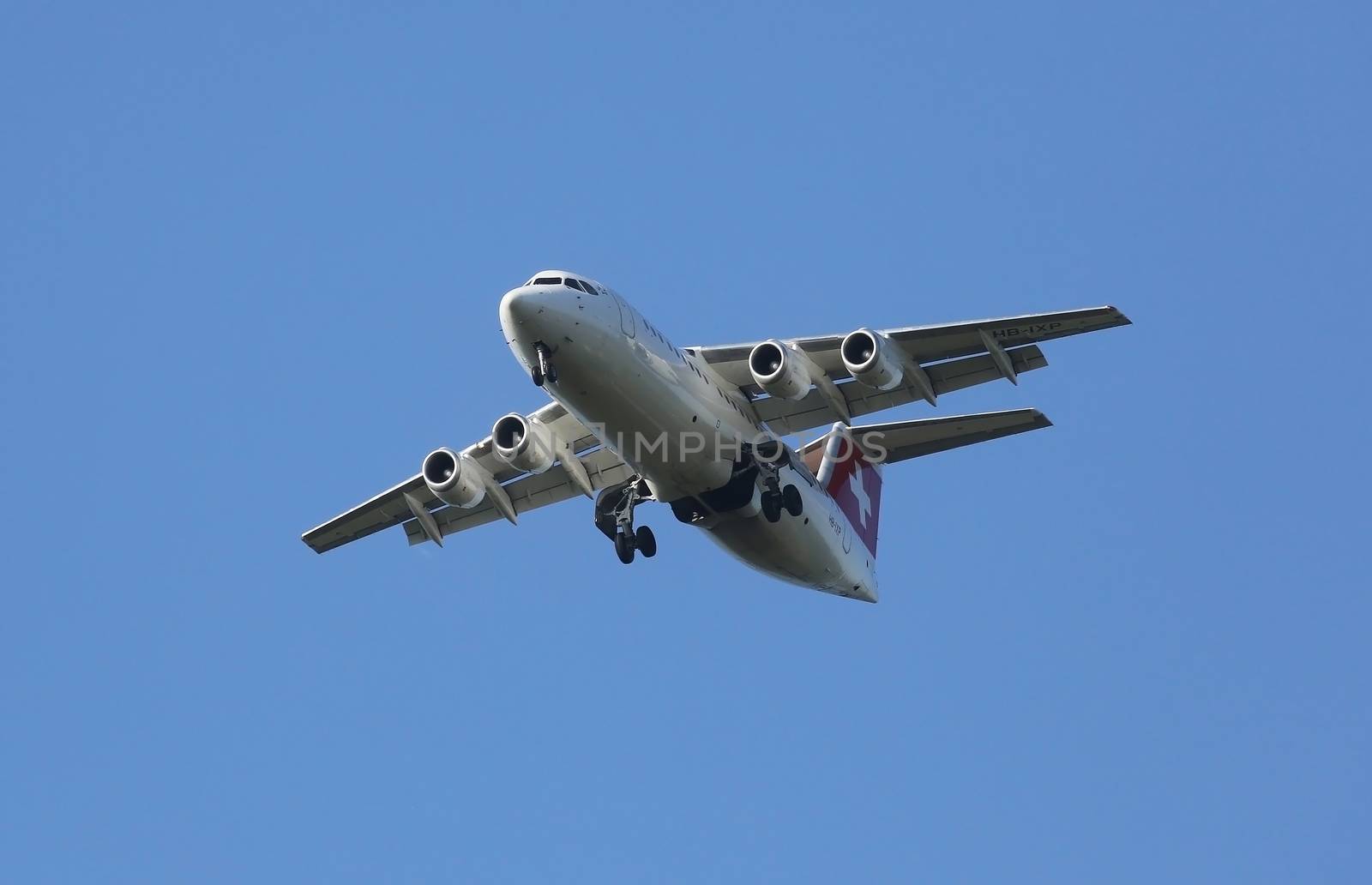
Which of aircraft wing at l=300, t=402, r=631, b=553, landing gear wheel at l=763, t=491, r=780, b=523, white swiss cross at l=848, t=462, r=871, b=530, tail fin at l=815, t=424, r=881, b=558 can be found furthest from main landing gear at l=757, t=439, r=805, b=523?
white swiss cross at l=848, t=462, r=871, b=530

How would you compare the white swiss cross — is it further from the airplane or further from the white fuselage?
the white fuselage

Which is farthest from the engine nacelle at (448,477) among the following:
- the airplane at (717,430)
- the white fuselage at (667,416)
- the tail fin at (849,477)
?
the tail fin at (849,477)

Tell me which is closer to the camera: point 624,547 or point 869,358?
point 869,358

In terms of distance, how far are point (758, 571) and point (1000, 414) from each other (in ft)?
10.1

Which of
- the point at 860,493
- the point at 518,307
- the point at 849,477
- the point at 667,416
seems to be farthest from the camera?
the point at 860,493

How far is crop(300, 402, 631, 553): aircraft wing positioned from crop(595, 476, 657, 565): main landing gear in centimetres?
81

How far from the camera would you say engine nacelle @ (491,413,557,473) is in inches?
745

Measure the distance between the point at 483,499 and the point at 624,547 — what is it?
6.91ft

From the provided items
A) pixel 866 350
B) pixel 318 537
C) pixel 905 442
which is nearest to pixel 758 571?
pixel 905 442

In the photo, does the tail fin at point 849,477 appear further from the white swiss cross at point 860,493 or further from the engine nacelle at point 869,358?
the engine nacelle at point 869,358

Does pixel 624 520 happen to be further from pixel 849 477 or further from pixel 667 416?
pixel 849 477

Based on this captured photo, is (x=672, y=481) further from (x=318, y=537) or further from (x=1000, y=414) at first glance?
(x=318, y=537)

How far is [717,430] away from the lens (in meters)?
18.2

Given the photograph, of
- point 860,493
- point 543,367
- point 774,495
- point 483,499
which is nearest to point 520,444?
point 483,499
